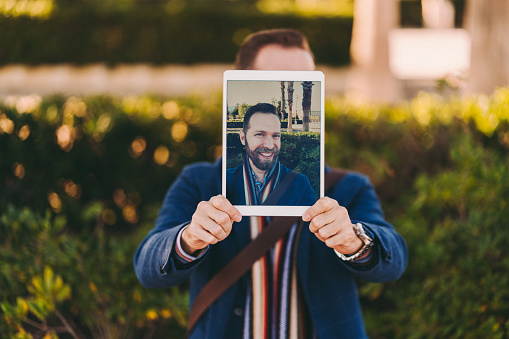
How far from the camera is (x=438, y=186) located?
2.82 metres

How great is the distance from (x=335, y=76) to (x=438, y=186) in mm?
11219

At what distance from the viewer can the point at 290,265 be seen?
A: 178 cm

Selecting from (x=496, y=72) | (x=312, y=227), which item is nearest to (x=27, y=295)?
(x=312, y=227)

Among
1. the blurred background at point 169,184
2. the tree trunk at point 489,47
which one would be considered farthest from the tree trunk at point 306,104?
the tree trunk at point 489,47

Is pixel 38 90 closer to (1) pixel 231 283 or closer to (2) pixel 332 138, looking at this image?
(2) pixel 332 138

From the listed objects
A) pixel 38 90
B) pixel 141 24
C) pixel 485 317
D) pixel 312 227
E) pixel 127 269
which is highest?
pixel 141 24

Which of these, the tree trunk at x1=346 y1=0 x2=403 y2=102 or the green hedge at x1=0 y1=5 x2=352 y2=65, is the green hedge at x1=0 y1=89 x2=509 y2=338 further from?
the green hedge at x1=0 y1=5 x2=352 y2=65

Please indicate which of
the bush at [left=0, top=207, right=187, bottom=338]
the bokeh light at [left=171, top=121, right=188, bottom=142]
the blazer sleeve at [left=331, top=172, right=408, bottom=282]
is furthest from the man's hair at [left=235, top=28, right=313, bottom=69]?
the bokeh light at [left=171, top=121, right=188, bottom=142]

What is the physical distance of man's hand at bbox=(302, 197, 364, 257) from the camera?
1.41 metres

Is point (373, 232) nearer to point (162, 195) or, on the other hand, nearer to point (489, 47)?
point (162, 195)

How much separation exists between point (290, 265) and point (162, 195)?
191cm

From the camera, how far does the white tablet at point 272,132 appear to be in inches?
57.8

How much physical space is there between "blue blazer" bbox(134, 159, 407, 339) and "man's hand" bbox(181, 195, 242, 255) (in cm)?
22

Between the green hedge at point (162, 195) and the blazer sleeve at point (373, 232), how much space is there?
2.76 feet
